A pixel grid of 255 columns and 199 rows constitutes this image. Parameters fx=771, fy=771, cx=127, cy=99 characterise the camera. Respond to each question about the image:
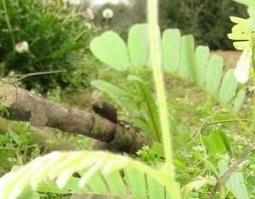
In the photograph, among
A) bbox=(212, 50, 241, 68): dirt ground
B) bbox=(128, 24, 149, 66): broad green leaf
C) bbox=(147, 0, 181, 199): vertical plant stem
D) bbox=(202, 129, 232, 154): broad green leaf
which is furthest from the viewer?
bbox=(212, 50, 241, 68): dirt ground

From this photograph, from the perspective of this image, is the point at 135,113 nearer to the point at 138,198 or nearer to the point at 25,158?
the point at 25,158

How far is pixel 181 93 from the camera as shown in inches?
261

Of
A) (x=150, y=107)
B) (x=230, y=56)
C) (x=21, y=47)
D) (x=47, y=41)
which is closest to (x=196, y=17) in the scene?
(x=230, y=56)

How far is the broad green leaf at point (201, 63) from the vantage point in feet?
4.19

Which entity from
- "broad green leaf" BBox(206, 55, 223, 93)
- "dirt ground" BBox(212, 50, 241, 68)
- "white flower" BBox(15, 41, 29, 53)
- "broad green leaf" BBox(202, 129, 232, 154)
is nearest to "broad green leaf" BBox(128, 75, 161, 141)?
"broad green leaf" BBox(206, 55, 223, 93)

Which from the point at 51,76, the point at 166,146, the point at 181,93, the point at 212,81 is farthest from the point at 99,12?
the point at 166,146

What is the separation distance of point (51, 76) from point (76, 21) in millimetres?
623

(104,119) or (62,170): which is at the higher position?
(62,170)

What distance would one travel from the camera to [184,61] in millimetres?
1282

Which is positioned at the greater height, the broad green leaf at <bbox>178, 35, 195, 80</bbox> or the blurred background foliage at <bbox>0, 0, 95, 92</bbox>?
the broad green leaf at <bbox>178, 35, 195, 80</bbox>

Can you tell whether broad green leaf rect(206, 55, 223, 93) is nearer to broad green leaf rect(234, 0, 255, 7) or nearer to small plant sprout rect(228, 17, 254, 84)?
small plant sprout rect(228, 17, 254, 84)

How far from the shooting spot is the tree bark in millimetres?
1507

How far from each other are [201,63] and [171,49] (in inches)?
2.4

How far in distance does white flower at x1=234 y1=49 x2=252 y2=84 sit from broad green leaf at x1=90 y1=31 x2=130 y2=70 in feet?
1.18
